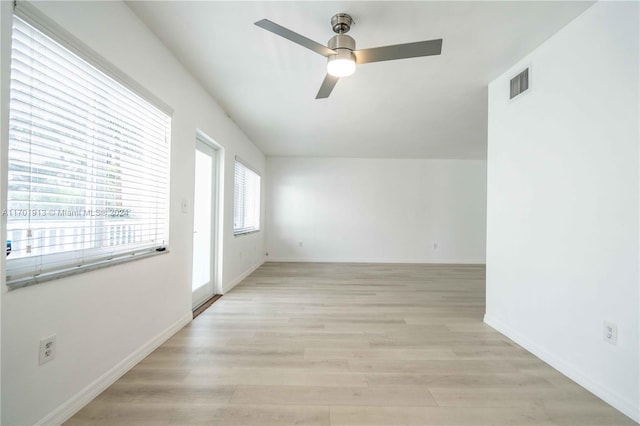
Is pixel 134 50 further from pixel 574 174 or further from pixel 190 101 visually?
pixel 574 174

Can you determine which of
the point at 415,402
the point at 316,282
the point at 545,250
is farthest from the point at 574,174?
the point at 316,282

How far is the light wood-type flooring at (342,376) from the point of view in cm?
142

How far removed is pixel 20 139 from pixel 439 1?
7.75ft

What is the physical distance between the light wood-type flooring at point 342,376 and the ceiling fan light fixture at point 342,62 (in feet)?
6.97

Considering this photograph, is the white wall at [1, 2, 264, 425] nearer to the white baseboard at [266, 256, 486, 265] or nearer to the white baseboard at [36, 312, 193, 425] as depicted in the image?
the white baseboard at [36, 312, 193, 425]

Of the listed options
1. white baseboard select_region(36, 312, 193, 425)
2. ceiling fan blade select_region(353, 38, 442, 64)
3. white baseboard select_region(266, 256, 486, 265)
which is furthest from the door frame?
white baseboard select_region(266, 256, 486, 265)

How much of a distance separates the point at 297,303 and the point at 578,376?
2.52 metres

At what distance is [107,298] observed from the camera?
Result: 1.60 m

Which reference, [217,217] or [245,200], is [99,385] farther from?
[245,200]

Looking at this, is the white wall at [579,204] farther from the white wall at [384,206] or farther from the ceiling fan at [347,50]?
the white wall at [384,206]

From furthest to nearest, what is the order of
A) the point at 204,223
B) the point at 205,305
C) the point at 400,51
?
the point at 204,223
the point at 205,305
the point at 400,51

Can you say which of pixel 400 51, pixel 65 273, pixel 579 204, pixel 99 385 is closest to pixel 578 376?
pixel 579 204

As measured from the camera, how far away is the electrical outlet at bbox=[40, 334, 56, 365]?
1225 mm

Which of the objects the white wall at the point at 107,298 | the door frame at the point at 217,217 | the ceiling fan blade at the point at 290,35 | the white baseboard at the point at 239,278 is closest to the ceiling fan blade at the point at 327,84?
the ceiling fan blade at the point at 290,35
